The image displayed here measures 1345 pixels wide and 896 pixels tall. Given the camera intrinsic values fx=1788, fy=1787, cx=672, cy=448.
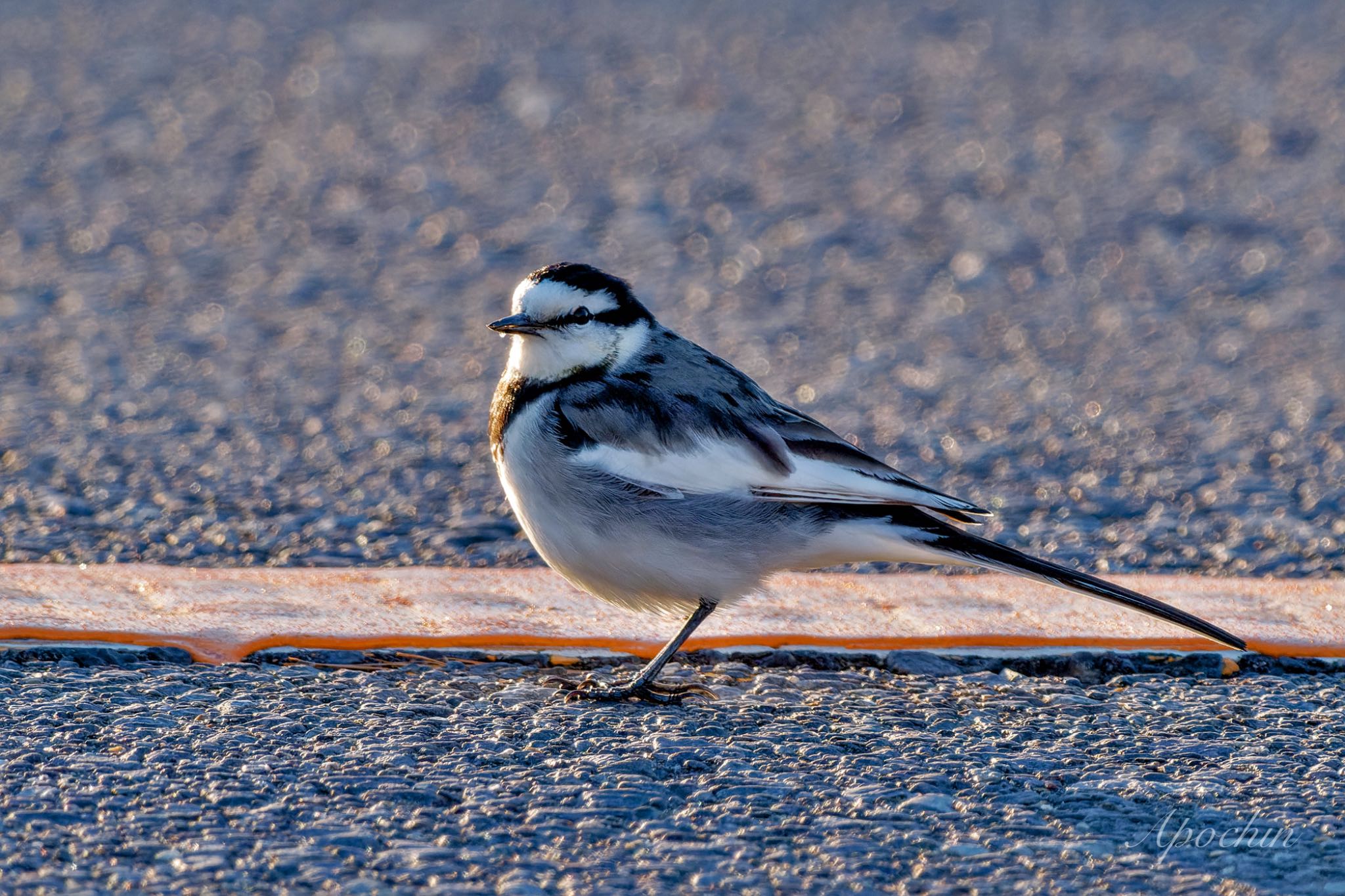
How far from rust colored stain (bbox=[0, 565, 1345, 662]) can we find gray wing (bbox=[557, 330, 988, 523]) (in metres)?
0.28

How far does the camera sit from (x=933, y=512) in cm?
399

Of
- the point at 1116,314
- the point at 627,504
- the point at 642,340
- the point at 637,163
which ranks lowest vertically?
the point at 627,504

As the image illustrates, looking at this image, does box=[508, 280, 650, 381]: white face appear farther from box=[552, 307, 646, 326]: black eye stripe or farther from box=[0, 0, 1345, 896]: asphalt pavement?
box=[0, 0, 1345, 896]: asphalt pavement

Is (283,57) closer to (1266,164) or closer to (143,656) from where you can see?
(1266,164)

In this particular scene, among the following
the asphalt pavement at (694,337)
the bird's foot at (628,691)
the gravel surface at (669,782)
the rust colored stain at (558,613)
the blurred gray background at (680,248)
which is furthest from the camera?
the blurred gray background at (680,248)

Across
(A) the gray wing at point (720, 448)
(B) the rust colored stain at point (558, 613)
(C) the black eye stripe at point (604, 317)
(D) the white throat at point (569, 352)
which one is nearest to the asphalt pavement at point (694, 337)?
(B) the rust colored stain at point (558, 613)

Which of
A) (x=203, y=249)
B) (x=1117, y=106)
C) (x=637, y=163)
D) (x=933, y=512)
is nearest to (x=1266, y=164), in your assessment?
(x=1117, y=106)

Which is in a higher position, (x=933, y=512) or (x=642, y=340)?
(x=642, y=340)

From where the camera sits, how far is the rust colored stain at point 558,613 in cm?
391

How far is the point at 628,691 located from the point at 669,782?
1.78 ft

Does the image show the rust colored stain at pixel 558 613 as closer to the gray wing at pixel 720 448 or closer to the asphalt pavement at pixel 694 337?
the asphalt pavement at pixel 694 337

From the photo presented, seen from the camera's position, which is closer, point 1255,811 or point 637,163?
point 1255,811

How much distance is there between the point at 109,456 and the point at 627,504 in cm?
210

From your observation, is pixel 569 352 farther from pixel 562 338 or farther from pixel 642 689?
pixel 642 689
